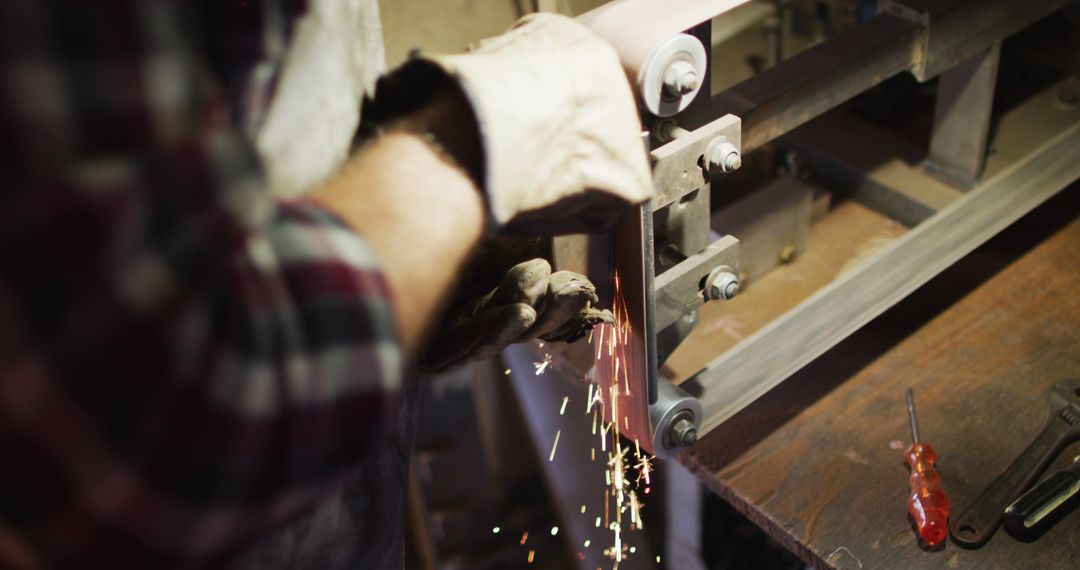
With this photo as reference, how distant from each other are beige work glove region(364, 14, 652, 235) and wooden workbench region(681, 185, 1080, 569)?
2.20 feet

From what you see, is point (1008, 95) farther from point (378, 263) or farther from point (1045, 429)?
point (378, 263)

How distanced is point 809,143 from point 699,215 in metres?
0.75

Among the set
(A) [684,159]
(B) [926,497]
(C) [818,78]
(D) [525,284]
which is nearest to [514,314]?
(D) [525,284]

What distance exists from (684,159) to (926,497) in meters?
0.59

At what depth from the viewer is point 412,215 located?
0.73 metres

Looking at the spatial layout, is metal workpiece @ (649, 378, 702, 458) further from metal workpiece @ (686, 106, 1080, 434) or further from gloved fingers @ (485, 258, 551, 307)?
gloved fingers @ (485, 258, 551, 307)

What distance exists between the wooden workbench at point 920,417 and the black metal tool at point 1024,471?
0.05ft

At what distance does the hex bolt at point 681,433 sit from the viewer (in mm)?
1279

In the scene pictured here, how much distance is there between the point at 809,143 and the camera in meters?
1.90

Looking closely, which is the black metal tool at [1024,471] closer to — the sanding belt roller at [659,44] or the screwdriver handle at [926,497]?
the screwdriver handle at [926,497]

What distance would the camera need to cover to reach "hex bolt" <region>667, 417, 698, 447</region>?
4.20 ft

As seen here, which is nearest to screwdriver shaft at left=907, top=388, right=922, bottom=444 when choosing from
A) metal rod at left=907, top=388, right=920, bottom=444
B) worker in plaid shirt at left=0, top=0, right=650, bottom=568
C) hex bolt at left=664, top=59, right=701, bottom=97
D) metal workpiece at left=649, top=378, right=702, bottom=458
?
metal rod at left=907, top=388, right=920, bottom=444

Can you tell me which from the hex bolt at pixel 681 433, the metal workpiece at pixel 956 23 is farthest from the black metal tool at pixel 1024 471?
the metal workpiece at pixel 956 23

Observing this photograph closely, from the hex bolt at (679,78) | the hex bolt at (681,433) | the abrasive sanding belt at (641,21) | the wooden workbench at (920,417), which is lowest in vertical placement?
the wooden workbench at (920,417)
